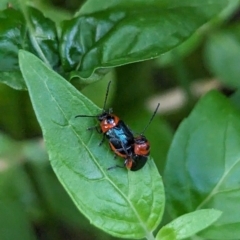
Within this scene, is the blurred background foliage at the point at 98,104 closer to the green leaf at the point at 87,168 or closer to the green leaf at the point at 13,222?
the green leaf at the point at 13,222

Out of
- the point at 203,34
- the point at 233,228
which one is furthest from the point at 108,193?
the point at 203,34

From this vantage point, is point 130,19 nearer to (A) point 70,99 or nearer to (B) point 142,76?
(A) point 70,99

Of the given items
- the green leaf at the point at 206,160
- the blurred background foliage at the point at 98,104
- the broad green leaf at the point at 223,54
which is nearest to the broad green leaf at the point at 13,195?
the blurred background foliage at the point at 98,104

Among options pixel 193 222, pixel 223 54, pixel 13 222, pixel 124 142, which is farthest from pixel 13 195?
pixel 223 54

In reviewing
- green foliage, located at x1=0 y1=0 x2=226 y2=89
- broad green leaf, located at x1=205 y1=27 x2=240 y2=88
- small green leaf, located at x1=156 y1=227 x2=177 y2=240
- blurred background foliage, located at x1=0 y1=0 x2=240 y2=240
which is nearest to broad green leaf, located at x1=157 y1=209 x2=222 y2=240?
small green leaf, located at x1=156 y1=227 x2=177 y2=240

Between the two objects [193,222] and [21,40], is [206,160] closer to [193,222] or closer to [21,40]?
[193,222]

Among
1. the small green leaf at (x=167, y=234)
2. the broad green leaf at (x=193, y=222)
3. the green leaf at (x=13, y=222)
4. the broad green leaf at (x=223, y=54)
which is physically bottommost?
the green leaf at (x=13, y=222)

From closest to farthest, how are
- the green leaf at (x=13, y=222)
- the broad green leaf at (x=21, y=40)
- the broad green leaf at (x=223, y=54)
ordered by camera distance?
the broad green leaf at (x=21, y=40) → the green leaf at (x=13, y=222) → the broad green leaf at (x=223, y=54)

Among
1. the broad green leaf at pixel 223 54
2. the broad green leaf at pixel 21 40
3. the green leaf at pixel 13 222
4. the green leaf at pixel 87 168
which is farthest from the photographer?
the broad green leaf at pixel 223 54
